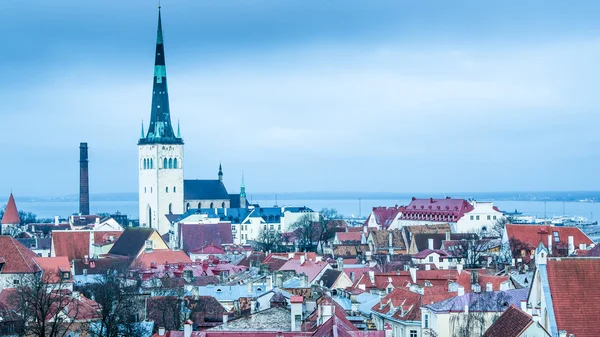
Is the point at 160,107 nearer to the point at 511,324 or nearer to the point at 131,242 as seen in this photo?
the point at 131,242

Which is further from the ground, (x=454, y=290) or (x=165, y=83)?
(x=165, y=83)

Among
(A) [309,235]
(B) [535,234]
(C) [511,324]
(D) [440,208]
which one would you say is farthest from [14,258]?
(D) [440,208]

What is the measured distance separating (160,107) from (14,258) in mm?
95375

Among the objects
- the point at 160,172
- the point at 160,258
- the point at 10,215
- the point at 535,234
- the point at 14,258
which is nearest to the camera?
the point at 14,258

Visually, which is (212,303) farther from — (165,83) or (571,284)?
(165,83)

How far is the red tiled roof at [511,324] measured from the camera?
34812 mm

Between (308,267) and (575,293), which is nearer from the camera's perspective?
(575,293)

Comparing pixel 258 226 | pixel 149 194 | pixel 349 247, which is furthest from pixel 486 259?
pixel 149 194

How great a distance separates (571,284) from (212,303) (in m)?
19.8

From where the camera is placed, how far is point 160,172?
575 ft

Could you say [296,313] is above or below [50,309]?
above

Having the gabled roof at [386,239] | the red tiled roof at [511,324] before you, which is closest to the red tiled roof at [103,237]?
the gabled roof at [386,239]

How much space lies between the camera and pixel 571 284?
38.3 metres

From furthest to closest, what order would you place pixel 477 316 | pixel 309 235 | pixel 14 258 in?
pixel 309 235 → pixel 14 258 → pixel 477 316
